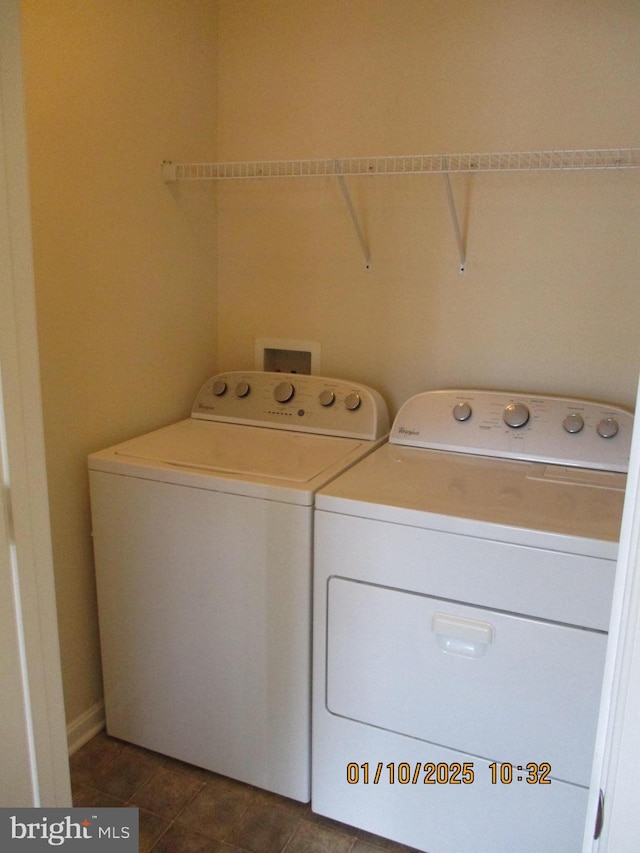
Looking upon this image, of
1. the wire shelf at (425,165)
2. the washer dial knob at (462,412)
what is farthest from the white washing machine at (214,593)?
the wire shelf at (425,165)

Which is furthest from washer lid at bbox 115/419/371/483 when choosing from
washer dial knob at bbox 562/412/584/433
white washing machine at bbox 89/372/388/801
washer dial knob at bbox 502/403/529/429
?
washer dial knob at bbox 562/412/584/433

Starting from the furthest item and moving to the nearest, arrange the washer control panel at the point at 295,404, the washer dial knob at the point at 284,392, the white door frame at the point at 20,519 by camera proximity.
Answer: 1. the washer dial knob at the point at 284,392
2. the washer control panel at the point at 295,404
3. the white door frame at the point at 20,519

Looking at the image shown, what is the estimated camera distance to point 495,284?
1.98 m

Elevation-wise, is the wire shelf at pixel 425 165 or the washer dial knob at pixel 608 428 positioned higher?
the wire shelf at pixel 425 165

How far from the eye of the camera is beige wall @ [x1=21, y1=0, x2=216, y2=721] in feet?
5.37

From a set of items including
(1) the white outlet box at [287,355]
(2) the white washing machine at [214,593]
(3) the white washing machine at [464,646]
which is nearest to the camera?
(3) the white washing machine at [464,646]

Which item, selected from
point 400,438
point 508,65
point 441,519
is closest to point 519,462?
point 400,438

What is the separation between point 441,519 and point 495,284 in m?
0.89

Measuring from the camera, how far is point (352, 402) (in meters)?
2.05

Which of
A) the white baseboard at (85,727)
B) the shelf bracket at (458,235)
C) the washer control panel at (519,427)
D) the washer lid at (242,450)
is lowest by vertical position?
the white baseboard at (85,727)

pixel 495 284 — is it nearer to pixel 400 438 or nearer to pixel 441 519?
pixel 400 438

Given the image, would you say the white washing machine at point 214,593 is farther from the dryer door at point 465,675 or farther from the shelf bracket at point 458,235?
the shelf bracket at point 458,235

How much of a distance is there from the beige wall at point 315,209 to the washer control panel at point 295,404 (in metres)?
0.13

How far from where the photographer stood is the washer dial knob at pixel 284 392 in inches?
84.4
